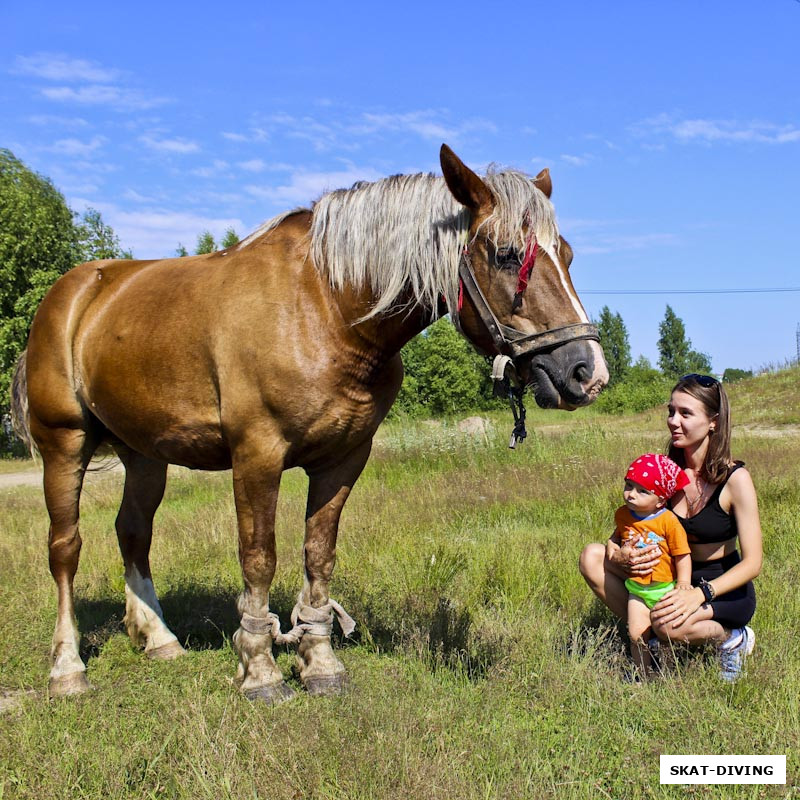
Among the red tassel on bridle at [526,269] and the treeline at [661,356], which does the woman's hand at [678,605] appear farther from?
the treeline at [661,356]

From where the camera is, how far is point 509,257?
288cm

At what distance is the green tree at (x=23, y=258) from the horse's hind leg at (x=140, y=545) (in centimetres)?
1718

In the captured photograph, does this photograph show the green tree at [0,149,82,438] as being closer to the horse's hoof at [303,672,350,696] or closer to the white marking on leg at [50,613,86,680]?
the white marking on leg at [50,613,86,680]

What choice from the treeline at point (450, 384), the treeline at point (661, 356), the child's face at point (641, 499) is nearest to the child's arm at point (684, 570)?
the child's face at point (641, 499)

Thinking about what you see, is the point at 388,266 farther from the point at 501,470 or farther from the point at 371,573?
the point at 501,470

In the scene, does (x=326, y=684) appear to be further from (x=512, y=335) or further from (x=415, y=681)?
(x=512, y=335)

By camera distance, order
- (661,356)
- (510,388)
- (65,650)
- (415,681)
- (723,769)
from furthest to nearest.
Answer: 1. (661,356)
2. (65,650)
3. (415,681)
4. (510,388)
5. (723,769)

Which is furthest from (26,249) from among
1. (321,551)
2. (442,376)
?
(321,551)

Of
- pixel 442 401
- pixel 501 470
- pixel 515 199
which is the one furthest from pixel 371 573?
pixel 442 401

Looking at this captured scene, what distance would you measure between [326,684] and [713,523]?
6.61 ft

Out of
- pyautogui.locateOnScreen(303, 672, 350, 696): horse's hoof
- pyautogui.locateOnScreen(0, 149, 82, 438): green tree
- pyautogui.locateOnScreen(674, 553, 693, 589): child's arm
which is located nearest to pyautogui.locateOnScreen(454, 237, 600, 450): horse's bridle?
pyautogui.locateOnScreen(674, 553, 693, 589): child's arm

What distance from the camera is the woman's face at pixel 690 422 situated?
333cm

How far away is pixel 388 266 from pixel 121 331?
166cm

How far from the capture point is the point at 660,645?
3.28m
